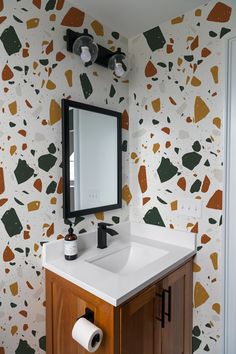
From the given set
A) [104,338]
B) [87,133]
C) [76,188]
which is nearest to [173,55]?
[87,133]

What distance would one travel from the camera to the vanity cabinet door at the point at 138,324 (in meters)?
1.06

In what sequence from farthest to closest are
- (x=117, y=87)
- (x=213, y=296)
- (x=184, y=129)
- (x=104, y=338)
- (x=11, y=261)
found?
(x=117, y=87) → (x=184, y=129) → (x=213, y=296) → (x=11, y=261) → (x=104, y=338)

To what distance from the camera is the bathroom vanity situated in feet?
3.48

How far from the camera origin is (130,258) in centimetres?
166

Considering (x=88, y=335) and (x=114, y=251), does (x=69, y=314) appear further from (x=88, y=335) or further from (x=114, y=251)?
(x=114, y=251)

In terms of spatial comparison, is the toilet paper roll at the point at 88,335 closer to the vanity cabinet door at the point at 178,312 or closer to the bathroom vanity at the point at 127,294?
the bathroom vanity at the point at 127,294

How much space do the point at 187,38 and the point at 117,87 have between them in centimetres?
57

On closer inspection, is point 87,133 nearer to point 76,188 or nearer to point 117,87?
point 76,188

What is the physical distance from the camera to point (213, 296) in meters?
1.50

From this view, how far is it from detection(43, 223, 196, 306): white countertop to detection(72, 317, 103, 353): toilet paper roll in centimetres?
13

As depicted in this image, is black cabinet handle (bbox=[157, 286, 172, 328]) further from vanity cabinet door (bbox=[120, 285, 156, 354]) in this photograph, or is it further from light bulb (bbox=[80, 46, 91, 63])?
light bulb (bbox=[80, 46, 91, 63])

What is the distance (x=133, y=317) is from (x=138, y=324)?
6 centimetres

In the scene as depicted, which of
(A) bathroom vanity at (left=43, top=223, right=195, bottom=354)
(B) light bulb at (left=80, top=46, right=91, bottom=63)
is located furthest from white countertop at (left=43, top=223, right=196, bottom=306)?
(B) light bulb at (left=80, top=46, right=91, bottom=63)

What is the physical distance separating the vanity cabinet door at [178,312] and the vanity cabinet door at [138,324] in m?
0.12
